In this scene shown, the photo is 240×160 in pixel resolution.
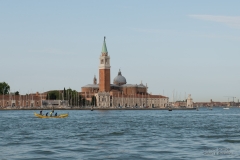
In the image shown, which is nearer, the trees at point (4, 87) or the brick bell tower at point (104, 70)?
the trees at point (4, 87)

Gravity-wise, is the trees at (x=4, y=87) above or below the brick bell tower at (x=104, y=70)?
below

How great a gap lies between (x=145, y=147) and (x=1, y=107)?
456ft

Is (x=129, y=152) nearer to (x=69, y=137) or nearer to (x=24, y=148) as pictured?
(x=24, y=148)

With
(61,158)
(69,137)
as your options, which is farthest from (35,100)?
(61,158)

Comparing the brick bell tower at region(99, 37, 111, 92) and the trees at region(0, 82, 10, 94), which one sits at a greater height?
the brick bell tower at region(99, 37, 111, 92)

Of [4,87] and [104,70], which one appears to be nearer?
[4,87]

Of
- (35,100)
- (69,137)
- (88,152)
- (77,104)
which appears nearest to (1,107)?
(35,100)

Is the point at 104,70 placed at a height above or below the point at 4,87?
above

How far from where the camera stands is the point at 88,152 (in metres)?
29.8

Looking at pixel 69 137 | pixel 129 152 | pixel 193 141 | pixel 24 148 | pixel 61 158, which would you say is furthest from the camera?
pixel 69 137

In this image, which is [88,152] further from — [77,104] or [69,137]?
[77,104]

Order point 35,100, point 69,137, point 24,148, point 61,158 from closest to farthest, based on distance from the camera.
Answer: point 61,158
point 24,148
point 69,137
point 35,100

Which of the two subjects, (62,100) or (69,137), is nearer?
(69,137)

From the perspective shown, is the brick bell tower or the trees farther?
the brick bell tower
